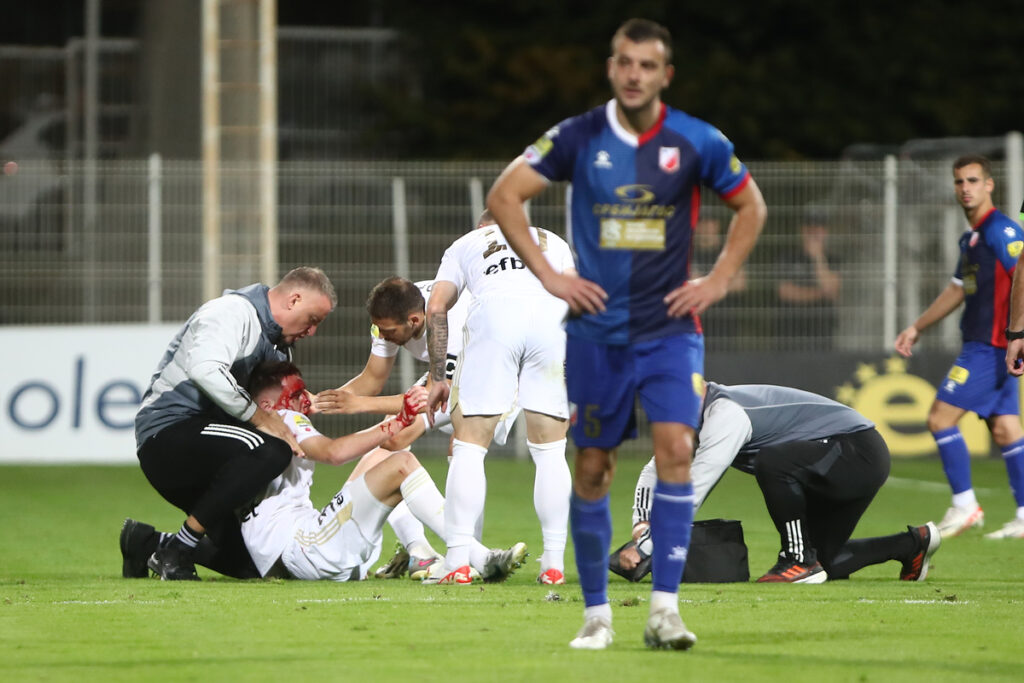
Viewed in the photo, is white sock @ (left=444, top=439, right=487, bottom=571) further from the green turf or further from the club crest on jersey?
the club crest on jersey

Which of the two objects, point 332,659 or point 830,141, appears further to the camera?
point 830,141

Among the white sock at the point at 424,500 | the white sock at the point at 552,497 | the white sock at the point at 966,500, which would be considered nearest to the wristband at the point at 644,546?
the white sock at the point at 552,497

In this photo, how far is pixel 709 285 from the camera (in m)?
5.62

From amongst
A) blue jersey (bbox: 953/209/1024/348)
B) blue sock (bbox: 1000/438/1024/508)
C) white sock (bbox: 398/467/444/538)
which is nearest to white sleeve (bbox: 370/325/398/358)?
white sock (bbox: 398/467/444/538)

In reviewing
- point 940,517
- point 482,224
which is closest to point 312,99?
point 940,517

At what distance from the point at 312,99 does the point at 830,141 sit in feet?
28.1

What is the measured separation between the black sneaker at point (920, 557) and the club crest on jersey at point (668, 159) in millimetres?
3263

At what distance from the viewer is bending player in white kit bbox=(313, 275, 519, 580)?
823cm

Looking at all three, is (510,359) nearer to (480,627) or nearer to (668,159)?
(480,627)

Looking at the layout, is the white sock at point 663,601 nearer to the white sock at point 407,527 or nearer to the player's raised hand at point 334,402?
the white sock at point 407,527

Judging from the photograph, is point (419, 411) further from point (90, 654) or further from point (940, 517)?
point (940, 517)

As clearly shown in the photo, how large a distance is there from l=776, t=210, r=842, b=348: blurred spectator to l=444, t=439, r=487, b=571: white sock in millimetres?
8992

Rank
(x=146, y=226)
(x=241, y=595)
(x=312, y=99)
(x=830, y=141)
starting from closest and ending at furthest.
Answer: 1. (x=241, y=595)
2. (x=146, y=226)
3. (x=830, y=141)
4. (x=312, y=99)

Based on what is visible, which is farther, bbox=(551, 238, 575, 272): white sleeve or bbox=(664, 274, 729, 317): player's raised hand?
bbox=(551, 238, 575, 272): white sleeve
